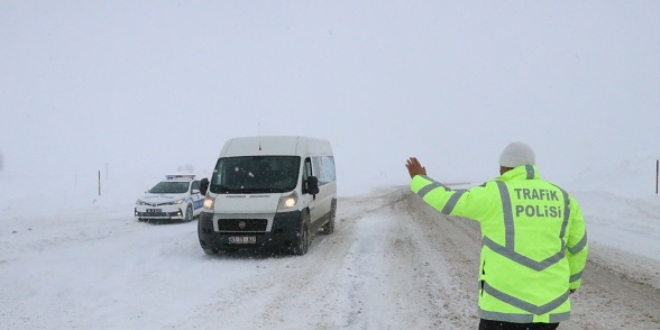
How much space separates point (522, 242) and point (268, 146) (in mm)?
8826

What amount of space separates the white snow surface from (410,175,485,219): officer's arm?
9.41 feet

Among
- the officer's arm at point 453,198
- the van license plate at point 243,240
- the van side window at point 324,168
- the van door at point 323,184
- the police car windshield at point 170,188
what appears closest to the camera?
the officer's arm at point 453,198

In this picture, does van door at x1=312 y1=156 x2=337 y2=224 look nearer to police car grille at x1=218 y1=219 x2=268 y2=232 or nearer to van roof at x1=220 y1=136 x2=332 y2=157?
van roof at x1=220 y1=136 x2=332 y2=157

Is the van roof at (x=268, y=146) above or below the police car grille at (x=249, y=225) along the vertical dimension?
above

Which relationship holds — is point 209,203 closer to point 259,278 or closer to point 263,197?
point 263,197

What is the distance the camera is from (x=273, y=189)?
10.4 meters

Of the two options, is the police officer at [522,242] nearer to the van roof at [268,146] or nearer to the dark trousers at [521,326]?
the dark trousers at [521,326]

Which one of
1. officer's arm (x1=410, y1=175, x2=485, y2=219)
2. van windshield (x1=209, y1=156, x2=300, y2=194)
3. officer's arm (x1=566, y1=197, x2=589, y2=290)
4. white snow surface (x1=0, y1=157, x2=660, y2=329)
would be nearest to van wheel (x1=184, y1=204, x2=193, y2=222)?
white snow surface (x1=0, y1=157, x2=660, y2=329)

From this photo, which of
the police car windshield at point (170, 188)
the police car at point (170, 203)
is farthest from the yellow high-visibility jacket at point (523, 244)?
the police car windshield at point (170, 188)

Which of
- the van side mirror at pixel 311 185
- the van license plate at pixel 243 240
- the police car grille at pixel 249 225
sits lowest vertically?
the van license plate at pixel 243 240

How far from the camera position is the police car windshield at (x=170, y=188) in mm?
17156

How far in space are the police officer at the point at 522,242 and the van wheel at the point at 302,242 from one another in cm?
713

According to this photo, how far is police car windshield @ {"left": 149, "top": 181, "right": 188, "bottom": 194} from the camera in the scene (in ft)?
56.3

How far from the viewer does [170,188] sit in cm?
1741
